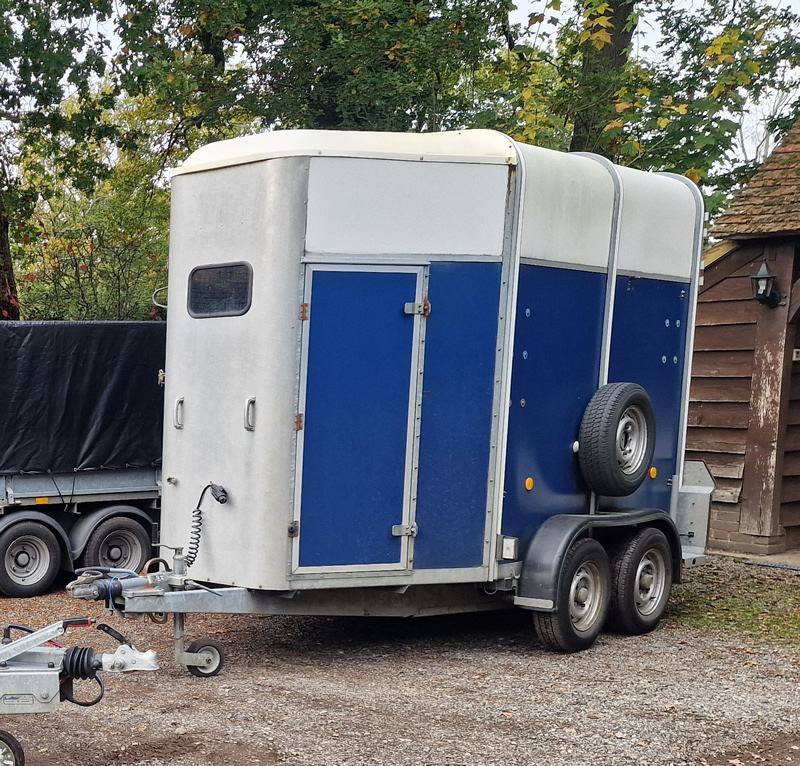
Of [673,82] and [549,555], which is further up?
[673,82]

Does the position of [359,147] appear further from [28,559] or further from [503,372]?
[28,559]

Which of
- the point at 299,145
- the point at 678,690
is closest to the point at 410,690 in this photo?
the point at 678,690

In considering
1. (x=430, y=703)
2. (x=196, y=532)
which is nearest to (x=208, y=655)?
(x=196, y=532)

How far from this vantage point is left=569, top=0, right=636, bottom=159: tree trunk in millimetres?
13484

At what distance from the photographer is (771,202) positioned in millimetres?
12406

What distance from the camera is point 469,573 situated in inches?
295

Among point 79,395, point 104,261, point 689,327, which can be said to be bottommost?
point 79,395

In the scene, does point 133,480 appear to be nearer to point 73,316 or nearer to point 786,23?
point 73,316

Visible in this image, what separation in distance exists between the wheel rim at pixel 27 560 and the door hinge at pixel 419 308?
13.8 feet

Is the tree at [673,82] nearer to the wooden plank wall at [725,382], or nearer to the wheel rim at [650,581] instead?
the wooden plank wall at [725,382]

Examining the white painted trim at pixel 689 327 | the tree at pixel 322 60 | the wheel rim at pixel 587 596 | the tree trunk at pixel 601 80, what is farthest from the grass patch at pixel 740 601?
the tree at pixel 322 60

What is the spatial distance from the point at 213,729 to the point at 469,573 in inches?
89.3

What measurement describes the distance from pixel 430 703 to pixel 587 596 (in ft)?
6.51

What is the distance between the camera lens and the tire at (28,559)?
31.1 feet
